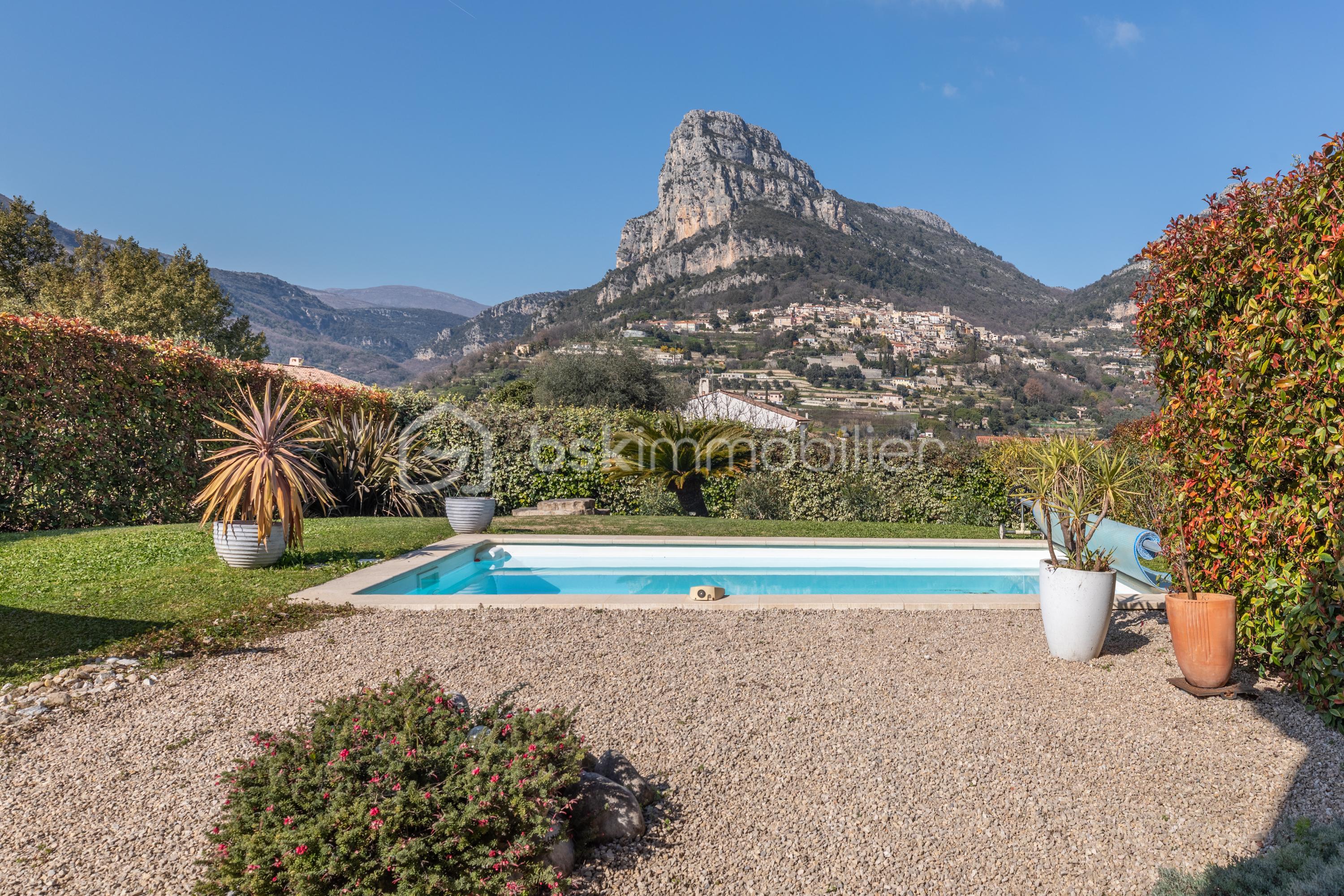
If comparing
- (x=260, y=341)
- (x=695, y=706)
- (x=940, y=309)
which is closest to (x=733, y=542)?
(x=695, y=706)

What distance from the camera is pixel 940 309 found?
2271 inches

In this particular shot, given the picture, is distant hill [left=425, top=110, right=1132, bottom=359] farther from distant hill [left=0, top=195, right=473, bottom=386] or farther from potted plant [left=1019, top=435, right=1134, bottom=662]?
potted plant [left=1019, top=435, right=1134, bottom=662]

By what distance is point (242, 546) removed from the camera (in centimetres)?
616

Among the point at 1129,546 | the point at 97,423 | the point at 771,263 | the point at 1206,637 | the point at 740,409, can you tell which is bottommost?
the point at 1206,637

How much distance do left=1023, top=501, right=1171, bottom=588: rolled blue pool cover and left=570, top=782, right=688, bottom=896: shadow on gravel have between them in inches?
190

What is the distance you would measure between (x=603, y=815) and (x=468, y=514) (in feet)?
23.0

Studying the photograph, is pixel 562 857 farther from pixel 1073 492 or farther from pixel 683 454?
pixel 683 454

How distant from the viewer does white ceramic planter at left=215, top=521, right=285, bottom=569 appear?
615 cm

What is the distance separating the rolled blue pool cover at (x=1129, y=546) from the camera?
6551 mm

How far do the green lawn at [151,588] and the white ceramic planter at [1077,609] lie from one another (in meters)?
4.56

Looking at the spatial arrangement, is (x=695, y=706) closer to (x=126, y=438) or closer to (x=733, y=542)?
(x=733, y=542)

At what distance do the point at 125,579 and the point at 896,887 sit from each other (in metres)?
5.81

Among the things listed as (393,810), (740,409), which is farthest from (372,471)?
(740,409)

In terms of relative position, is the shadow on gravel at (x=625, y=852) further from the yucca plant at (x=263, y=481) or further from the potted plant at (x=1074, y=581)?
the yucca plant at (x=263, y=481)
